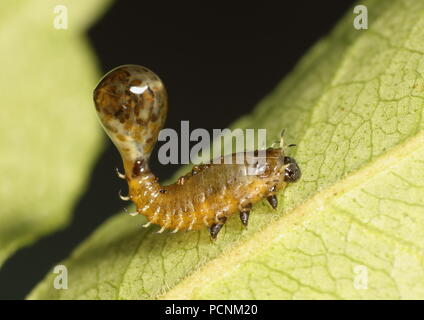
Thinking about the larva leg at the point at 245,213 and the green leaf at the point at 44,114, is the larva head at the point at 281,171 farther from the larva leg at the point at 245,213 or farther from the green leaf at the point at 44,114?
the green leaf at the point at 44,114

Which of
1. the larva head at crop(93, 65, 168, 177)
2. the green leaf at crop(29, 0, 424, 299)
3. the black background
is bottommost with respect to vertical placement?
the green leaf at crop(29, 0, 424, 299)

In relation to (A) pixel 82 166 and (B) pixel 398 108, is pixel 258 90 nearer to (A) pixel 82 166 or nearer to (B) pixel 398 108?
(A) pixel 82 166

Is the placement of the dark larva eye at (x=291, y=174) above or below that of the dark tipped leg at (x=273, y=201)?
above

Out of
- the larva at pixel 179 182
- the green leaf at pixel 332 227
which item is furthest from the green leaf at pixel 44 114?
the larva at pixel 179 182

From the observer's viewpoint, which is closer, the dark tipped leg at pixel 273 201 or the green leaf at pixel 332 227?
the green leaf at pixel 332 227

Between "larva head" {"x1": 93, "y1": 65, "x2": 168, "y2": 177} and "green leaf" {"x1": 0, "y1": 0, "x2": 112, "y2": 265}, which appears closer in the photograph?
"larva head" {"x1": 93, "y1": 65, "x2": 168, "y2": 177}

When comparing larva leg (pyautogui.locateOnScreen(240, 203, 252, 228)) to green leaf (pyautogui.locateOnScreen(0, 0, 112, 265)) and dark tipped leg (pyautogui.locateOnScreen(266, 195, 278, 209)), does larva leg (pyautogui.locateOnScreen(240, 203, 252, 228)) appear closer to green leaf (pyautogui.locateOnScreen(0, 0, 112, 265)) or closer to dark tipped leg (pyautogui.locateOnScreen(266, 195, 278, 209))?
dark tipped leg (pyautogui.locateOnScreen(266, 195, 278, 209))

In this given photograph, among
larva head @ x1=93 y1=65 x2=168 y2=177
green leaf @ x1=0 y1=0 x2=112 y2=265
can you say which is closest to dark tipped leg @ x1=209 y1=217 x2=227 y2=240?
larva head @ x1=93 y1=65 x2=168 y2=177
